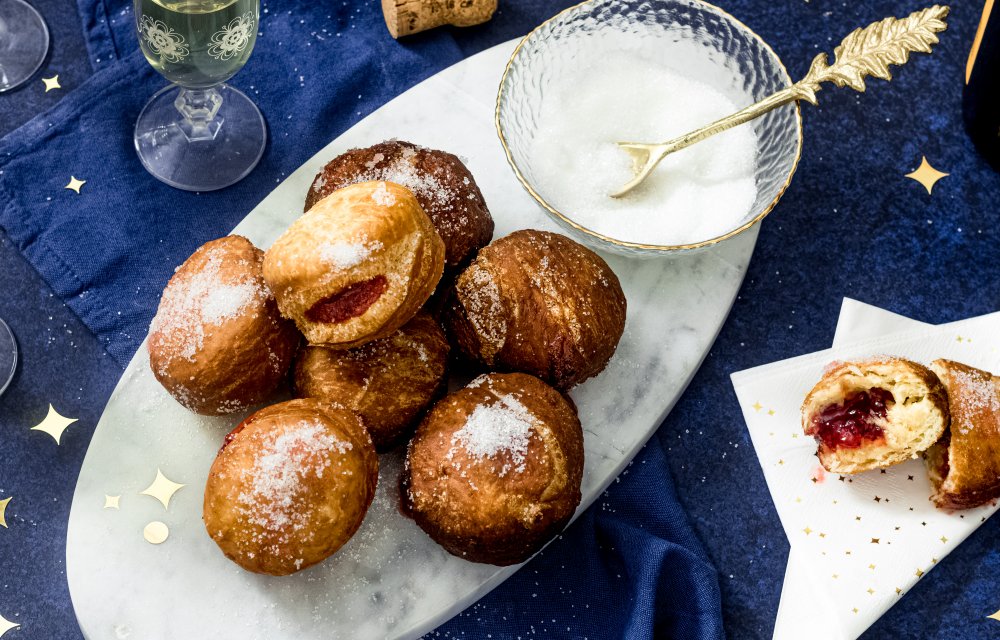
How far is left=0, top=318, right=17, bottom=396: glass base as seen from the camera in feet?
6.04

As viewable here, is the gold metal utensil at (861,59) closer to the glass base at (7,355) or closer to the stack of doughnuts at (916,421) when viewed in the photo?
the stack of doughnuts at (916,421)

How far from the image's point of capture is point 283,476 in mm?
1381

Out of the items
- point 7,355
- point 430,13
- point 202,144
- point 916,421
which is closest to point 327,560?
point 7,355

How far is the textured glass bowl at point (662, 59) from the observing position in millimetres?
1802

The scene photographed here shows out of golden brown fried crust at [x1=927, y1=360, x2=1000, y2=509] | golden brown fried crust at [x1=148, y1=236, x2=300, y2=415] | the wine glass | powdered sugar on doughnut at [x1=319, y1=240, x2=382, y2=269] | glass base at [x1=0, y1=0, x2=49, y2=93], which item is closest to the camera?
powdered sugar on doughnut at [x1=319, y1=240, x2=382, y2=269]

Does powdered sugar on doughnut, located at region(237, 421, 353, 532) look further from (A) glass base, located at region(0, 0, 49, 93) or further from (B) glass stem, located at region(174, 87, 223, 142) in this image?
(A) glass base, located at region(0, 0, 49, 93)

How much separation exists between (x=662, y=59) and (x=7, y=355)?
138 centimetres

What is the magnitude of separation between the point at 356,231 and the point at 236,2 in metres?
0.51

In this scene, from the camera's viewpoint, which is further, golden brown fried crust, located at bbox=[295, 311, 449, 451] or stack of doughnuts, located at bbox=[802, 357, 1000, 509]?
stack of doughnuts, located at bbox=[802, 357, 1000, 509]

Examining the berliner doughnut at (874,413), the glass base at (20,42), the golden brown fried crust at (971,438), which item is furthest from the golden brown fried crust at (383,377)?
the glass base at (20,42)

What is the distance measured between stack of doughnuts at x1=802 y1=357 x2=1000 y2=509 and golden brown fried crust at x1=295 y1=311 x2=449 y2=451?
684 mm

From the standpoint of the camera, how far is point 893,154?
2023mm

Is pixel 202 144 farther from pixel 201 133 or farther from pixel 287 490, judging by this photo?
pixel 287 490

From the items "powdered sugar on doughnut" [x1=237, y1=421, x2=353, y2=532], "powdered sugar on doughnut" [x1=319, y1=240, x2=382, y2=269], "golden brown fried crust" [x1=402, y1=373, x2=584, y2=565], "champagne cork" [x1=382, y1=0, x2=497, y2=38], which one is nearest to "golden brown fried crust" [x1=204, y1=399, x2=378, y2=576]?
"powdered sugar on doughnut" [x1=237, y1=421, x2=353, y2=532]
